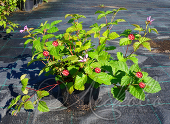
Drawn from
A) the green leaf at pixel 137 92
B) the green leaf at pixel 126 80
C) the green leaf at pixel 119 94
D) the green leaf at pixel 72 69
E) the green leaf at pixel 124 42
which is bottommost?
the green leaf at pixel 119 94

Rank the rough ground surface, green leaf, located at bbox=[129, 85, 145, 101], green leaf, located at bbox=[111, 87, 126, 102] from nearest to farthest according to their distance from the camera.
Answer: green leaf, located at bbox=[129, 85, 145, 101]
green leaf, located at bbox=[111, 87, 126, 102]
the rough ground surface

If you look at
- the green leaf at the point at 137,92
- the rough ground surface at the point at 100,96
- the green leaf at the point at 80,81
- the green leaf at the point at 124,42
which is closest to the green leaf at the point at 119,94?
the green leaf at the point at 137,92

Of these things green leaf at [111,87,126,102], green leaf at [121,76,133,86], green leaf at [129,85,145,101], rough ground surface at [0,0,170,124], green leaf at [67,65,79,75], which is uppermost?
green leaf at [121,76,133,86]

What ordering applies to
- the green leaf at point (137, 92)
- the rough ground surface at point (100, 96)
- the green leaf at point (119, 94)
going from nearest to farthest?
the green leaf at point (137, 92) < the green leaf at point (119, 94) < the rough ground surface at point (100, 96)

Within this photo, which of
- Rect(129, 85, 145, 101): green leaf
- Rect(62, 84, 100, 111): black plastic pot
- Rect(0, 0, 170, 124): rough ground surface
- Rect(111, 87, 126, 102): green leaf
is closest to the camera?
Rect(129, 85, 145, 101): green leaf

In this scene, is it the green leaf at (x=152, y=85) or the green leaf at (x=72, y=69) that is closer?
the green leaf at (x=152, y=85)

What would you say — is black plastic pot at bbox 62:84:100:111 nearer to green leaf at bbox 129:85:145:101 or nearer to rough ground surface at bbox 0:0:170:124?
rough ground surface at bbox 0:0:170:124

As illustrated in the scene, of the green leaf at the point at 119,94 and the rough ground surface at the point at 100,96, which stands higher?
the green leaf at the point at 119,94

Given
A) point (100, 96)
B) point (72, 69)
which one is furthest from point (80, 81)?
point (100, 96)

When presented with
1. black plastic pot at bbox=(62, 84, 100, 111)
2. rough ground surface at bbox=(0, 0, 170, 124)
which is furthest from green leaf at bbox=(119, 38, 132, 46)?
rough ground surface at bbox=(0, 0, 170, 124)

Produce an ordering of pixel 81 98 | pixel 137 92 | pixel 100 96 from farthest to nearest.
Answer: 1. pixel 100 96
2. pixel 81 98
3. pixel 137 92

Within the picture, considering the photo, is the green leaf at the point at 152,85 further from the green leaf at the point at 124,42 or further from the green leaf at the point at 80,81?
the green leaf at the point at 80,81

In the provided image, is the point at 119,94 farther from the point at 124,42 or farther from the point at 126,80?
the point at 124,42

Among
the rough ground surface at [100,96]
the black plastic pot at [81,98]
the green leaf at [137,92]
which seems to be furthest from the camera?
the rough ground surface at [100,96]
